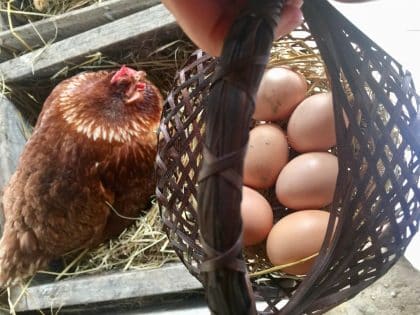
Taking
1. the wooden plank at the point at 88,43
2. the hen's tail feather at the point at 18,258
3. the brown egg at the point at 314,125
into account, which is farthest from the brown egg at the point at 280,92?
the hen's tail feather at the point at 18,258

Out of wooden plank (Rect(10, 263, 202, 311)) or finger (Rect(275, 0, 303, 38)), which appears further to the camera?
wooden plank (Rect(10, 263, 202, 311))

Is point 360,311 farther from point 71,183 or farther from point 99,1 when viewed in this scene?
point 99,1

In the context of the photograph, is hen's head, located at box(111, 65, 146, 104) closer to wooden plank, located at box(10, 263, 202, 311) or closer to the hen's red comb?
the hen's red comb

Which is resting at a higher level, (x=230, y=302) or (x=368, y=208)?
(x=230, y=302)

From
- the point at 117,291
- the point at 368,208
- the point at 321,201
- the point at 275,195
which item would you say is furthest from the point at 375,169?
the point at 117,291

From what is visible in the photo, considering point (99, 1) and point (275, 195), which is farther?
point (99, 1)

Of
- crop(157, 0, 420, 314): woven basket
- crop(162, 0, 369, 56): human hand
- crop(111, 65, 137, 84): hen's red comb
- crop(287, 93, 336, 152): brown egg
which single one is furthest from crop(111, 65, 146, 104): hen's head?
crop(162, 0, 369, 56): human hand

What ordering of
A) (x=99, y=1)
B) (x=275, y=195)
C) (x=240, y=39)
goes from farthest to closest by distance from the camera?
1. (x=99, y=1)
2. (x=275, y=195)
3. (x=240, y=39)

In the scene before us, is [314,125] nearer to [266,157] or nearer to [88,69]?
[266,157]
